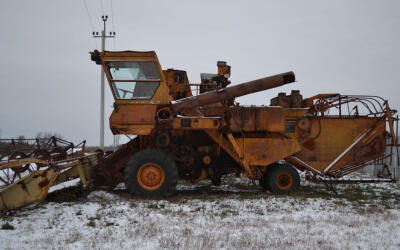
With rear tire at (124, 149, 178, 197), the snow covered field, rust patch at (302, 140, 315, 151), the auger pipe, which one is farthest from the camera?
rust patch at (302, 140, 315, 151)

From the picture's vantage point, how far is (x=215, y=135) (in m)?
8.31

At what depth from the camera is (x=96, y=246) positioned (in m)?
4.15

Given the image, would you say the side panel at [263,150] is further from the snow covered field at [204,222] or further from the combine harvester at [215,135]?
the snow covered field at [204,222]

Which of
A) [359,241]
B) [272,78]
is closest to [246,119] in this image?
[272,78]

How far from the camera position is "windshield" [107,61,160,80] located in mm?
8062

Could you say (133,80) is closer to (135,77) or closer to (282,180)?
(135,77)

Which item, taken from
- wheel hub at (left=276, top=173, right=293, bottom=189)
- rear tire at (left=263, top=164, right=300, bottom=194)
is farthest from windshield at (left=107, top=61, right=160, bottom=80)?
wheel hub at (left=276, top=173, right=293, bottom=189)

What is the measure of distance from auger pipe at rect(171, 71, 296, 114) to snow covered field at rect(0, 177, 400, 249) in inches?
87.0

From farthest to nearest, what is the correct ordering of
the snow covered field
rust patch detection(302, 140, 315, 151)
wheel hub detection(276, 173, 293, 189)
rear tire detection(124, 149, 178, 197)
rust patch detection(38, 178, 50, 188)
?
rust patch detection(302, 140, 315, 151), wheel hub detection(276, 173, 293, 189), rear tire detection(124, 149, 178, 197), rust patch detection(38, 178, 50, 188), the snow covered field

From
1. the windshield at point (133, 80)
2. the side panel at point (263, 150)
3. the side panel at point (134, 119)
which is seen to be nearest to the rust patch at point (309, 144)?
the side panel at point (263, 150)

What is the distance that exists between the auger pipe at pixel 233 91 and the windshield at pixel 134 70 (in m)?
0.96

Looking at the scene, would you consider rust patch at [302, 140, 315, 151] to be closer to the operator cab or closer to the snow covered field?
the snow covered field

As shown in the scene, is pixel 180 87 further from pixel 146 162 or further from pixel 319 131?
pixel 319 131

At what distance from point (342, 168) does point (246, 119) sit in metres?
2.97
